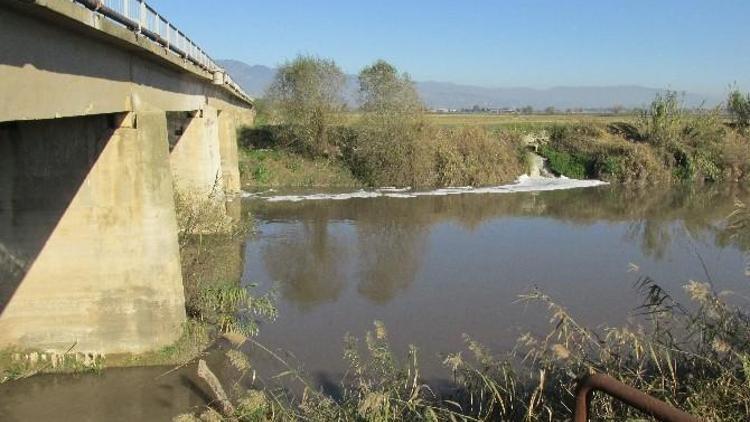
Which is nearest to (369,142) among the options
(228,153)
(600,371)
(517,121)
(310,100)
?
(310,100)

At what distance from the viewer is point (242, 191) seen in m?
38.5

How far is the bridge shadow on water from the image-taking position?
37.6 feet

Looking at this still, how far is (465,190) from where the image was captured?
39.2 meters

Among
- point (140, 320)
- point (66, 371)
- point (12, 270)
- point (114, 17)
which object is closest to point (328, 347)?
point (140, 320)

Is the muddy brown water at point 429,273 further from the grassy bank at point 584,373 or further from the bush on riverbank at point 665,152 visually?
the bush on riverbank at point 665,152

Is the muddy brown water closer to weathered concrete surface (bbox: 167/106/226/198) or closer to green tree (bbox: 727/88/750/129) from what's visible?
weathered concrete surface (bbox: 167/106/226/198)

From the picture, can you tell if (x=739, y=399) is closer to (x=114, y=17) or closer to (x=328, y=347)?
(x=328, y=347)

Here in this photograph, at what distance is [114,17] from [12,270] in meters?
4.66

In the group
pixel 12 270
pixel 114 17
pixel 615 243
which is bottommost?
pixel 615 243

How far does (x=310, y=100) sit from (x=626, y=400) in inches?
1536

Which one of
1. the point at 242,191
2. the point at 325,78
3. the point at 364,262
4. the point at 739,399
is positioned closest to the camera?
the point at 739,399

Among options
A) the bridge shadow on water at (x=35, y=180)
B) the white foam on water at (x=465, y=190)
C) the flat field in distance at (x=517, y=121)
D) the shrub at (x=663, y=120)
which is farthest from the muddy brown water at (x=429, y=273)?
the flat field in distance at (x=517, y=121)

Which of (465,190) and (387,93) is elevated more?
(387,93)

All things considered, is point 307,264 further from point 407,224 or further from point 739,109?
point 739,109
